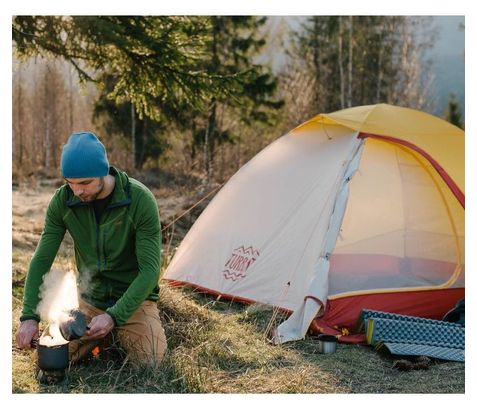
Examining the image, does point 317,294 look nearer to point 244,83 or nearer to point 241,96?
point 241,96

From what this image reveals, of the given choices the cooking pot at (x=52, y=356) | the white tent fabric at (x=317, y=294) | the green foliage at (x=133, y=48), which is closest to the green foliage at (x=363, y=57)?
the green foliage at (x=133, y=48)

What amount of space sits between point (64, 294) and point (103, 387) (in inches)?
21.3

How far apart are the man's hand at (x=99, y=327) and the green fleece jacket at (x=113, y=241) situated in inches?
5.4

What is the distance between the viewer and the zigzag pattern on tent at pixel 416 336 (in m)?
3.94

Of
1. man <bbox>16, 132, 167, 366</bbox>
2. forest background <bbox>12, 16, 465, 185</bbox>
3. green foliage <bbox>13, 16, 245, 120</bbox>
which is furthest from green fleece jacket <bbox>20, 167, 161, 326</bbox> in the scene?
forest background <bbox>12, 16, 465, 185</bbox>

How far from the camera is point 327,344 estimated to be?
3.95m

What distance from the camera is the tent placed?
457 cm

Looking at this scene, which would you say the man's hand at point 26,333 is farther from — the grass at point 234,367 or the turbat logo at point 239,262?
the turbat logo at point 239,262

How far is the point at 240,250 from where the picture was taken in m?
4.95

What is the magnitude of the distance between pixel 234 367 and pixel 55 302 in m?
0.97
